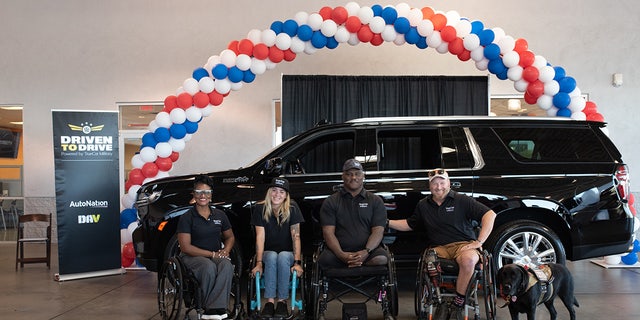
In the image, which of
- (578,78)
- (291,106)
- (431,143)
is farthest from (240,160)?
(578,78)

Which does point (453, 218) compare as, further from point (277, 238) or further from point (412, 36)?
point (412, 36)

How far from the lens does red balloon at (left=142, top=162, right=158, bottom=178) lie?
7660 mm

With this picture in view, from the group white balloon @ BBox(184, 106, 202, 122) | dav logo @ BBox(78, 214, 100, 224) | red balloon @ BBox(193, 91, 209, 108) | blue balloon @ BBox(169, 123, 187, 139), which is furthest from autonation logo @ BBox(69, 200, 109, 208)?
red balloon @ BBox(193, 91, 209, 108)

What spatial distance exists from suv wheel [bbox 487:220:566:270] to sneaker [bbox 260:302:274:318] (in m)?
2.34

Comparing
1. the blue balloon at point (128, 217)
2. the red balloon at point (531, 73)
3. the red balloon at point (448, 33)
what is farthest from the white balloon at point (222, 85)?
the red balloon at point (531, 73)

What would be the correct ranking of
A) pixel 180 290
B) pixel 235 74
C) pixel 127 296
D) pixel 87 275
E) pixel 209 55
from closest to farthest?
pixel 180 290
pixel 127 296
pixel 87 275
pixel 235 74
pixel 209 55

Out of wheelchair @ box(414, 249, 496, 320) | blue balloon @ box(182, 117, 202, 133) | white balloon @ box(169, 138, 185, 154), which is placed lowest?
wheelchair @ box(414, 249, 496, 320)

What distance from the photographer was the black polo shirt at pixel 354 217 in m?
4.61

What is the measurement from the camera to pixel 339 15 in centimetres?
746

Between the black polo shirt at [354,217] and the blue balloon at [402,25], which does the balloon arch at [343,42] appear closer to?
the blue balloon at [402,25]

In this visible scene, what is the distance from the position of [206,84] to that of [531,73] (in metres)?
4.45

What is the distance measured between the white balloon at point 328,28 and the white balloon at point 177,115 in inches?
89.2

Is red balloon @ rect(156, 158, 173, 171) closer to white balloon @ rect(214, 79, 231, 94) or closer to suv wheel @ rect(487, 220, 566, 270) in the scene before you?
white balloon @ rect(214, 79, 231, 94)

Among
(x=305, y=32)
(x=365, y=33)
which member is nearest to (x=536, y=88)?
(x=365, y=33)
